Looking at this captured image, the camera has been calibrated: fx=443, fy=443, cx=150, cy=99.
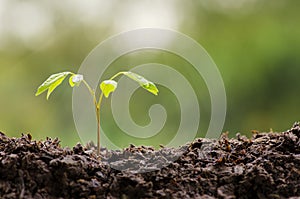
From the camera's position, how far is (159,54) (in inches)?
106

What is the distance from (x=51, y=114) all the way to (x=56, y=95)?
121 millimetres

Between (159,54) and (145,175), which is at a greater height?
(159,54)

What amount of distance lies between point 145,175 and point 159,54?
1738 millimetres

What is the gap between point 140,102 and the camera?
2.68 meters

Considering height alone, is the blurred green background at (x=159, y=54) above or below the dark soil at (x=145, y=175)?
above

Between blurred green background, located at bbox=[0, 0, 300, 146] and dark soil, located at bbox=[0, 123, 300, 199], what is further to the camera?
blurred green background, located at bbox=[0, 0, 300, 146]

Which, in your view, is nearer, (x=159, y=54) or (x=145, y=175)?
(x=145, y=175)

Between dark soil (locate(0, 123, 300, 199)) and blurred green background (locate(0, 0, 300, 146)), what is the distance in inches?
62.4

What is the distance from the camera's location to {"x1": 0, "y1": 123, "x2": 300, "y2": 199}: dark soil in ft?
3.13

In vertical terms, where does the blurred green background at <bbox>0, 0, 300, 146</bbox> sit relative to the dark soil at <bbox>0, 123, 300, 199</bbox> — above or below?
above

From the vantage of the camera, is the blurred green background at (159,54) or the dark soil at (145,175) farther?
the blurred green background at (159,54)

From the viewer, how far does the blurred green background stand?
8.97 ft

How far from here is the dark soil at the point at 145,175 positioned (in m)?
0.95

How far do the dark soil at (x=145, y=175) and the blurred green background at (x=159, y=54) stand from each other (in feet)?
5.20
